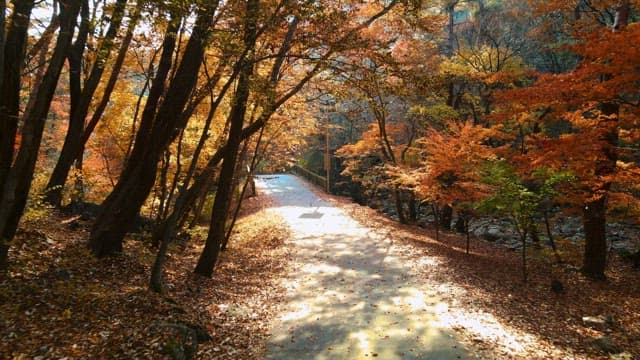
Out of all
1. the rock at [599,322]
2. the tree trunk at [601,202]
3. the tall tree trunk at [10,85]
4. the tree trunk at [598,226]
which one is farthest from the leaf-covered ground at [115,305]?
the tree trunk at [598,226]

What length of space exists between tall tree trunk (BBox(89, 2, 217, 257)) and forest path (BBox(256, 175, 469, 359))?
372 cm

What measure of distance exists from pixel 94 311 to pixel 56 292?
2.39 feet

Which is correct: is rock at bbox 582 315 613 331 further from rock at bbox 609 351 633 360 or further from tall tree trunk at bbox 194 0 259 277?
tall tree trunk at bbox 194 0 259 277

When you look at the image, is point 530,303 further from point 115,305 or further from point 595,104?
point 115,305

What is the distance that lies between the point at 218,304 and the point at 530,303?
673cm

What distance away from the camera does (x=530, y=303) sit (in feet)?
30.2

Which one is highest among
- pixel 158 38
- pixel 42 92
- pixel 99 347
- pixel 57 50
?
pixel 158 38

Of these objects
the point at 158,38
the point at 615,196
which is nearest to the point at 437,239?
the point at 615,196

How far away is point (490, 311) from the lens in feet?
26.7

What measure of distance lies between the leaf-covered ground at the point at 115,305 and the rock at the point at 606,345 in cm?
557

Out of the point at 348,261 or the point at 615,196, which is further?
the point at 348,261

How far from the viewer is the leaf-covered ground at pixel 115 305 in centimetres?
500

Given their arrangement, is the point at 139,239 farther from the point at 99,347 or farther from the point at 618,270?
the point at 618,270

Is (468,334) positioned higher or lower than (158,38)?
lower
